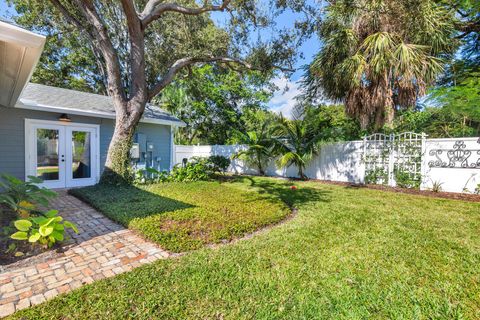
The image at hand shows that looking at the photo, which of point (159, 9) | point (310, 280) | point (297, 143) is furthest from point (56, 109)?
point (297, 143)

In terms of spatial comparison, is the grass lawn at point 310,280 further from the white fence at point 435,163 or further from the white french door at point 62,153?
the white french door at point 62,153

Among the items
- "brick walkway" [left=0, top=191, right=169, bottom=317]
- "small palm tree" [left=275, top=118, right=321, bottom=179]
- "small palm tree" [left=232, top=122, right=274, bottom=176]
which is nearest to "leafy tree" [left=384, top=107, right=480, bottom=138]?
"small palm tree" [left=275, top=118, right=321, bottom=179]

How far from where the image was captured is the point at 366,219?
4.77m

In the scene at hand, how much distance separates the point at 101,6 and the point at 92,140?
8.82 meters

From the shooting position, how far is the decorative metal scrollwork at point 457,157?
660 centimetres

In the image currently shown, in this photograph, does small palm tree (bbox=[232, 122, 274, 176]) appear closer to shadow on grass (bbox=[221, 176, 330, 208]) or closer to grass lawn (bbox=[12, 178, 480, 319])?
shadow on grass (bbox=[221, 176, 330, 208])

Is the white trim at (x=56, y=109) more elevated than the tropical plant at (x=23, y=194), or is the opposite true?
the white trim at (x=56, y=109)

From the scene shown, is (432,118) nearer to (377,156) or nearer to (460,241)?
(377,156)

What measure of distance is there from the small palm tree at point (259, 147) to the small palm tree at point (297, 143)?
55 cm

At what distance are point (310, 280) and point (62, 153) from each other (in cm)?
Result: 894

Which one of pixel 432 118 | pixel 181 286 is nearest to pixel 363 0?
pixel 432 118

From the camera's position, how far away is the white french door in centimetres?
751

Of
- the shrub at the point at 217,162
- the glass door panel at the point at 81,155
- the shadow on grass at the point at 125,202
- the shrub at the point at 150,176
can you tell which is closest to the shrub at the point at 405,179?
the shrub at the point at 217,162

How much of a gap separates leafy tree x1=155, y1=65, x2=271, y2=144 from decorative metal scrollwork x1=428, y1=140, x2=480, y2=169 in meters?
11.2
